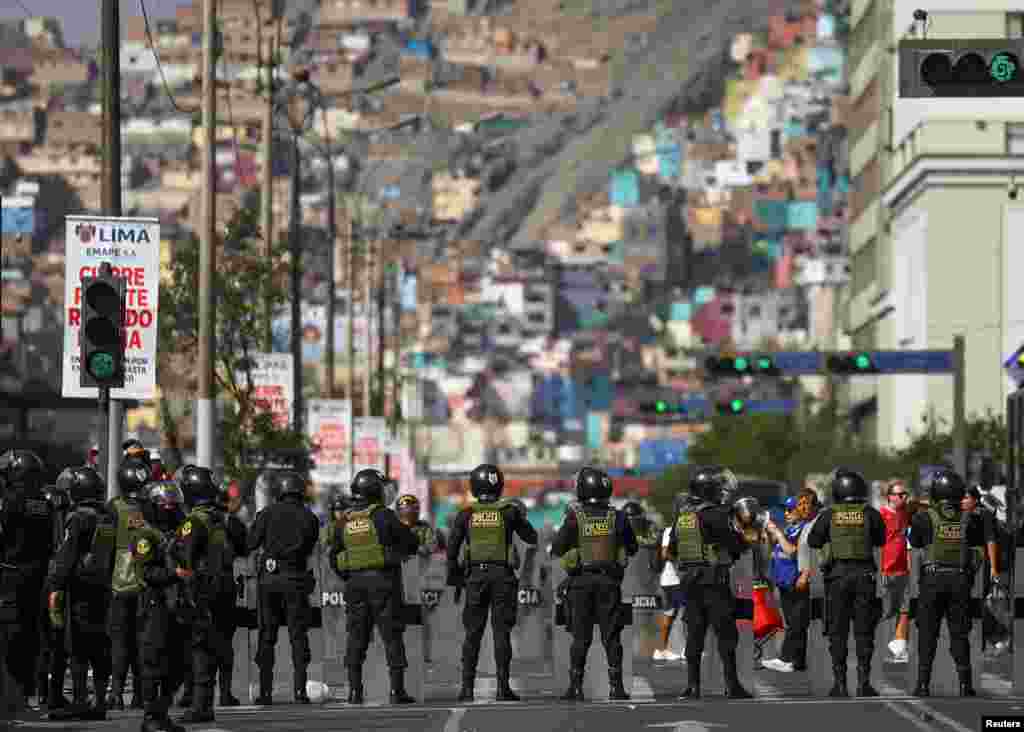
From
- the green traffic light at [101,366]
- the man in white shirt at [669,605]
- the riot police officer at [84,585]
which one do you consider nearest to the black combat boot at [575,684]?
the riot police officer at [84,585]

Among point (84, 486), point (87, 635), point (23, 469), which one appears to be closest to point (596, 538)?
point (87, 635)

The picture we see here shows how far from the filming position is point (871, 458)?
97.7m

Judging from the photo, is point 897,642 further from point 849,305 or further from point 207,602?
point 849,305

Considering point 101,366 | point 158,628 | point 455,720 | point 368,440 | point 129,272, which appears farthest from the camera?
point 368,440

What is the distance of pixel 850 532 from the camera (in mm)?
30125

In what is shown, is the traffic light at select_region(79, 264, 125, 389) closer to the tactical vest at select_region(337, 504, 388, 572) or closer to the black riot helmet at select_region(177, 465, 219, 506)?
the black riot helmet at select_region(177, 465, 219, 506)

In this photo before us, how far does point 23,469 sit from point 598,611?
5643mm

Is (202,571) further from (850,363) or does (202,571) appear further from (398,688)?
(850,363)

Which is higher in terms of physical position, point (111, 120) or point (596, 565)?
point (111, 120)

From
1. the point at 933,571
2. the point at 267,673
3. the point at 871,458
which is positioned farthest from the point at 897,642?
the point at 871,458

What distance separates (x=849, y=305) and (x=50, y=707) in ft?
343

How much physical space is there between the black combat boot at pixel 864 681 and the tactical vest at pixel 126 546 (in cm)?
725

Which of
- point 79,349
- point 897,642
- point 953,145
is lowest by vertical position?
point 897,642

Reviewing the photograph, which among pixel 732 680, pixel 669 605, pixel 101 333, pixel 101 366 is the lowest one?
pixel 732 680
